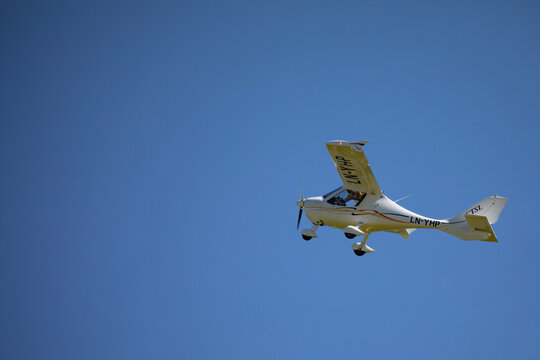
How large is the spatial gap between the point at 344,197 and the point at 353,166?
77.0 inches

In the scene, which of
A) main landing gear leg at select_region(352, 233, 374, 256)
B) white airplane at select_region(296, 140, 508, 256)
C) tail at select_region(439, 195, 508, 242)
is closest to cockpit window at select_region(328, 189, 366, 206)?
white airplane at select_region(296, 140, 508, 256)

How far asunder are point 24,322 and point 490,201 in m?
119

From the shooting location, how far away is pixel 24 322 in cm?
13200

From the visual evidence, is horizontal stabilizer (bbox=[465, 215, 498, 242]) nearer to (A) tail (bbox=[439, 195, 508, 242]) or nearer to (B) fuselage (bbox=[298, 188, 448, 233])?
(A) tail (bbox=[439, 195, 508, 242])

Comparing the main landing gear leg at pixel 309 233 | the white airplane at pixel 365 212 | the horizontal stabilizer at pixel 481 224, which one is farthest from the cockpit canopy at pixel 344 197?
the horizontal stabilizer at pixel 481 224

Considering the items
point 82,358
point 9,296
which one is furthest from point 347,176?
point 9,296

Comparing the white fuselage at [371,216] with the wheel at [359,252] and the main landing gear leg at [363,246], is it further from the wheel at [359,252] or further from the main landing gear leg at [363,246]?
the wheel at [359,252]

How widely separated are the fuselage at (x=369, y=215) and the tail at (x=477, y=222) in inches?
16.7

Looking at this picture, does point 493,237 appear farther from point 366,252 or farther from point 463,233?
point 366,252

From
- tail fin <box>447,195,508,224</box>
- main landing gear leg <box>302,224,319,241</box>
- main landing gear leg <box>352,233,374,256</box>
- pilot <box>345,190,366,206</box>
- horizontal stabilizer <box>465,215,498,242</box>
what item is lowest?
main landing gear leg <box>352,233,374,256</box>

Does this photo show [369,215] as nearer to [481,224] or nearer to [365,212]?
[365,212]

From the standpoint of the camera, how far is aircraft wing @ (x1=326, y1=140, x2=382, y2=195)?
28.1 m

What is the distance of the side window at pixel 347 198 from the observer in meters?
29.9

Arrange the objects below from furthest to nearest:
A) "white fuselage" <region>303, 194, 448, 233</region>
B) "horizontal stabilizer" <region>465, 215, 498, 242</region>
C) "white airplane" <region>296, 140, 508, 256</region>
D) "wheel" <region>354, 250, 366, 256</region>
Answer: "wheel" <region>354, 250, 366, 256</region>, "white fuselage" <region>303, 194, 448, 233</region>, "white airplane" <region>296, 140, 508, 256</region>, "horizontal stabilizer" <region>465, 215, 498, 242</region>
